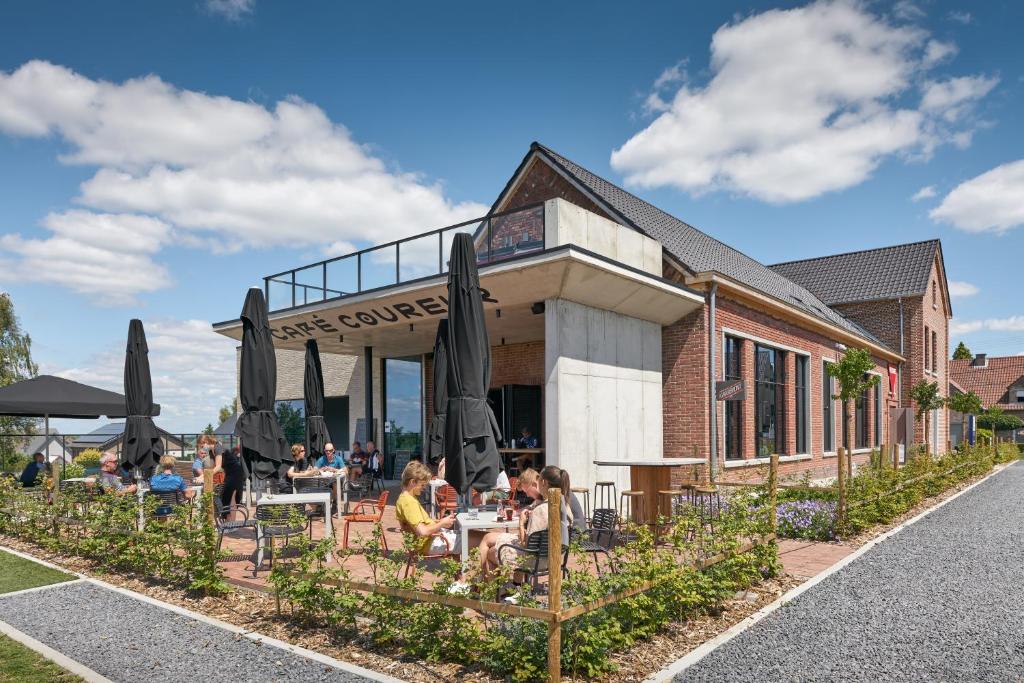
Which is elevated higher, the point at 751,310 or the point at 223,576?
the point at 751,310

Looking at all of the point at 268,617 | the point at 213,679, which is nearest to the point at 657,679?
the point at 213,679

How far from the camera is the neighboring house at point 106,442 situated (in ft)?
82.2

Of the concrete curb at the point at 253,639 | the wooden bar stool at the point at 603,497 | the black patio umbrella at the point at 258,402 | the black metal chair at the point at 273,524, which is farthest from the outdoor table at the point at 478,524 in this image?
the wooden bar stool at the point at 603,497

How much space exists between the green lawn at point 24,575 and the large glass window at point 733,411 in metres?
11.2

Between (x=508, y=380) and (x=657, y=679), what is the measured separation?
41.6 ft

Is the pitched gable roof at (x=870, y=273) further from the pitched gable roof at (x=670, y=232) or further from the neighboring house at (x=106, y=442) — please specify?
the neighboring house at (x=106, y=442)

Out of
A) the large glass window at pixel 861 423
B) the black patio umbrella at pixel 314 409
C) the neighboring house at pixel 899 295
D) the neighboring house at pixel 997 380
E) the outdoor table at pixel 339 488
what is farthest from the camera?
the neighboring house at pixel 997 380

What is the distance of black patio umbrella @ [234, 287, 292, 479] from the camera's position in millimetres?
9312

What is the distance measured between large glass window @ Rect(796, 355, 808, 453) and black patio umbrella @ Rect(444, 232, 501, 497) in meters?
12.4

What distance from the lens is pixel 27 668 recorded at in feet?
16.2

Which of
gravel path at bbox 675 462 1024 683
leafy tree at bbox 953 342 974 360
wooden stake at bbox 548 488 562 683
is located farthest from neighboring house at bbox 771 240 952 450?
leafy tree at bbox 953 342 974 360

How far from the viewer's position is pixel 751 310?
15406 mm

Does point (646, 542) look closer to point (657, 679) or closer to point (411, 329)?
point (657, 679)

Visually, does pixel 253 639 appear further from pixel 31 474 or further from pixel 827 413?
pixel 827 413
